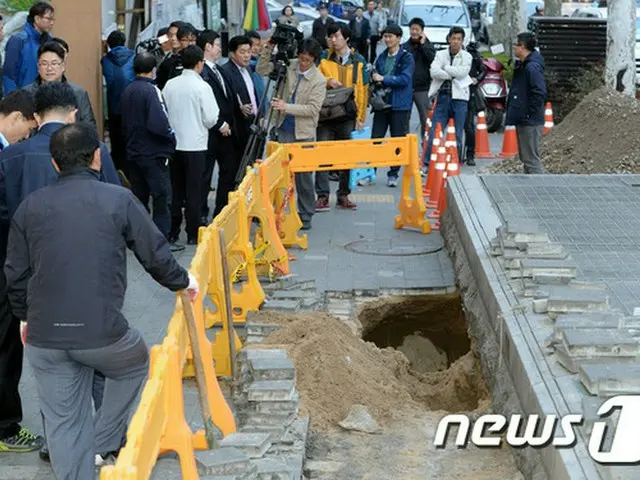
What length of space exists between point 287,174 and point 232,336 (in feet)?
14.5

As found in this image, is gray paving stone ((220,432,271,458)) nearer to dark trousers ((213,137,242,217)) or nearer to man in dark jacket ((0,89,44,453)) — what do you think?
man in dark jacket ((0,89,44,453))

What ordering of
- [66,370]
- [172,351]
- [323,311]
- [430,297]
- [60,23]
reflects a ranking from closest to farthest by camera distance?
[172,351] → [66,370] → [323,311] → [430,297] → [60,23]

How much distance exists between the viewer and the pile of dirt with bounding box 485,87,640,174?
16.2 metres

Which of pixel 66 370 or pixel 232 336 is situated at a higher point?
pixel 66 370

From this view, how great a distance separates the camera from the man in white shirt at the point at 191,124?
11.8 m

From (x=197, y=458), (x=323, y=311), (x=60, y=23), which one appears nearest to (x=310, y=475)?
(x=197, y=458)

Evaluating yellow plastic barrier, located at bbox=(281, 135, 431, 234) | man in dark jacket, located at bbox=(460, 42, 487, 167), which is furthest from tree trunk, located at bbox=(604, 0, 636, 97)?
yellow plastic barrier, located at bbox=(281, 135, 431, 234)

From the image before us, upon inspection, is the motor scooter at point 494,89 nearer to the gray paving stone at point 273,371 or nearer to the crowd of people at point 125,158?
the crowd of people at point 125,158

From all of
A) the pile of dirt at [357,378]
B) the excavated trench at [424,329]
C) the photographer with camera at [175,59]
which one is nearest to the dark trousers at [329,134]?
the photographer with camera at [175,59]

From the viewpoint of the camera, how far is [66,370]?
581cm

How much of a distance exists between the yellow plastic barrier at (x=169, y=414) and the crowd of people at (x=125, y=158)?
417 millimetres

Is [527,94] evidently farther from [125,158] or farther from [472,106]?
[125,158]

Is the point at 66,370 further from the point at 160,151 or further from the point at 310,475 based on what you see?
the point at 160,151

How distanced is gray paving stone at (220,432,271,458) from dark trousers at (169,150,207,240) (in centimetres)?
561
